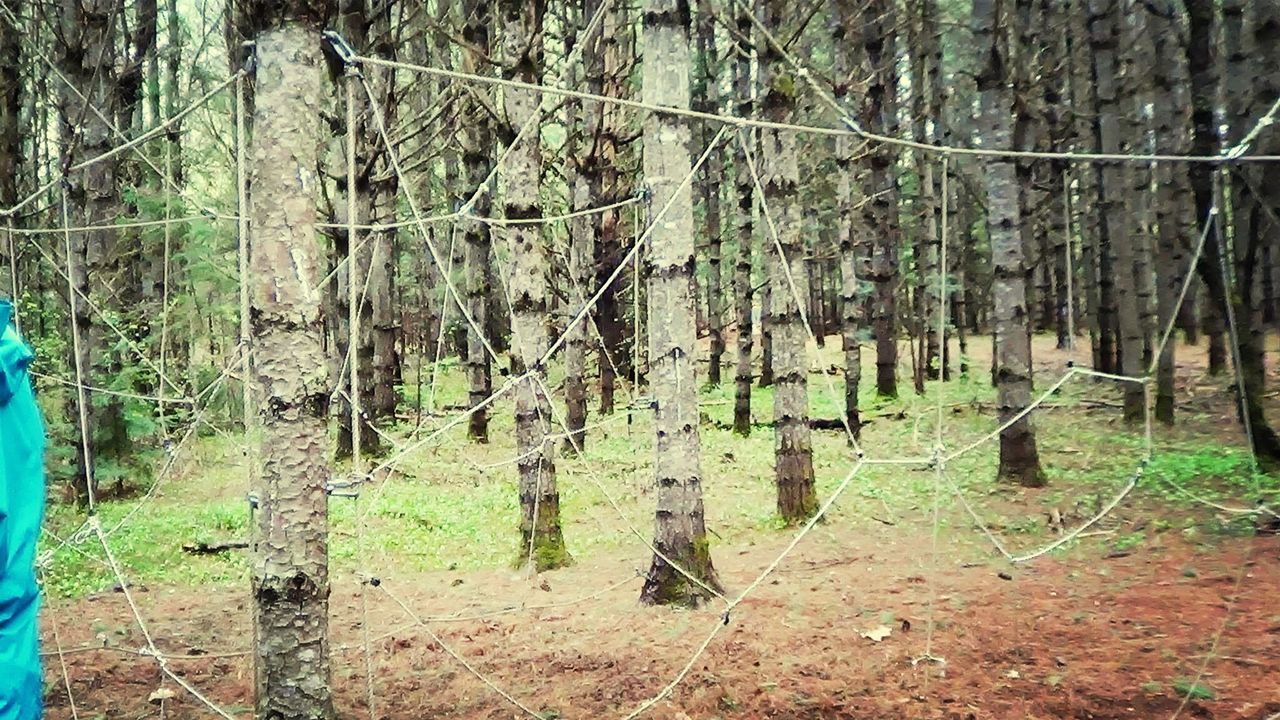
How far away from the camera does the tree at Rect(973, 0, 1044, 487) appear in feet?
26.5

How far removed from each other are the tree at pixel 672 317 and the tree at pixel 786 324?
2.26 metres

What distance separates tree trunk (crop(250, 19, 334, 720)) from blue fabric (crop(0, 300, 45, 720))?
33.4 inches

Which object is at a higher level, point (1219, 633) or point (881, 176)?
A: point (881, 176)

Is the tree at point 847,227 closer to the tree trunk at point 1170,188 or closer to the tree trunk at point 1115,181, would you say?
the tree trunk at point 1115,181

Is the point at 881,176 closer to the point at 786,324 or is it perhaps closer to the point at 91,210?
the point at 786,324

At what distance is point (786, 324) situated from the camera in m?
7.25

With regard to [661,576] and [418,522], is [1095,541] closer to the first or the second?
[661,576]

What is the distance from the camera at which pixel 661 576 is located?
5.18 meters

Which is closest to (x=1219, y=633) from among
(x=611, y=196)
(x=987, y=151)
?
(x=987, y=151)

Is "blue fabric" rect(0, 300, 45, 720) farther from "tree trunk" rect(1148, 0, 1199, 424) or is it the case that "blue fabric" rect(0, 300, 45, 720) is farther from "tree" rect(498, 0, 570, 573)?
"tree trunk" rect(1148, 0, 1199, 424)

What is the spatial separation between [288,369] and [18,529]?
3.31 feet

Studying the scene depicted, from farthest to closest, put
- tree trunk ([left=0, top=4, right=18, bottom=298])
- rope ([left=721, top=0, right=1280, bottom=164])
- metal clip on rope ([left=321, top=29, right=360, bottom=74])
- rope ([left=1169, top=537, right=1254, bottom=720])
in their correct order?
1. tree trunk ([left=0, top=4, right=18, bottom=298])
2. rope ([left=721, top=0, right=1280, bottom=164])
3. rope ([left=1169, top=537, right=1254, bottom=720])
4. metal clip on rope ([left=321, top=29, right=360, bottom=74])

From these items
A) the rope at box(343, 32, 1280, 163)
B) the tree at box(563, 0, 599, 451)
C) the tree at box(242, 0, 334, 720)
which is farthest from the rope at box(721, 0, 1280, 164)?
the tree at box(563, 0, 599, 451)

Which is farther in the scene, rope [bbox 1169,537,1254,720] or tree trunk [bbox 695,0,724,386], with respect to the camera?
tree trunk [bbox 695,0,724,386]
